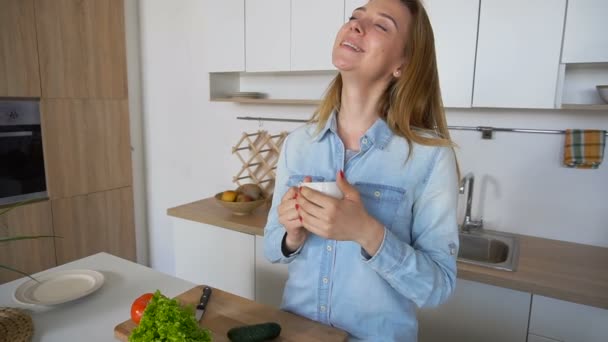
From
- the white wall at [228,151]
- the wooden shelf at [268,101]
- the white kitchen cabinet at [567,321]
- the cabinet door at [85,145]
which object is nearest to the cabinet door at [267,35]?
the wooden shelf at [268,101]

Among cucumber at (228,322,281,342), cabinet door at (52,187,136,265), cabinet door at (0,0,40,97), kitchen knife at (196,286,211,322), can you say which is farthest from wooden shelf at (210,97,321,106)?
cucumber at (228,322,281,342)

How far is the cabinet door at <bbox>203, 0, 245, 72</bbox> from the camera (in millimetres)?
2059

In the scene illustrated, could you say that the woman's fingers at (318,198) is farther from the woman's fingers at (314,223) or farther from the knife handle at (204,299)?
the knife handle at (204,299)

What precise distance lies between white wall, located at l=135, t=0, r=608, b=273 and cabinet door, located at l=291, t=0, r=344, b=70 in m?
0.39

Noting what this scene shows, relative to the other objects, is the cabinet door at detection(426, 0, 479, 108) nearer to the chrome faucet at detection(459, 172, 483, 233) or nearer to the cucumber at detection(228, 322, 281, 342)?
the chrome faucet at detection(459, 172, 483, 233)

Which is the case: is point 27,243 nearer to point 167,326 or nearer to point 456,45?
point 167,326

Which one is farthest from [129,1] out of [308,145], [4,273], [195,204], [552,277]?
[552,277]

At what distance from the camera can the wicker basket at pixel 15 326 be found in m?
0.82

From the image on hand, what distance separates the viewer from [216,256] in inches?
79.3

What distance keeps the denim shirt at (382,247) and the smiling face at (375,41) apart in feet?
0.44

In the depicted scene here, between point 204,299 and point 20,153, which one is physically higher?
point 20,153

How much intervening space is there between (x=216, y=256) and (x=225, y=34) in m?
1.15

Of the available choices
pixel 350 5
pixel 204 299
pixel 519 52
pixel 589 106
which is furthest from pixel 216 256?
pixel 589 106

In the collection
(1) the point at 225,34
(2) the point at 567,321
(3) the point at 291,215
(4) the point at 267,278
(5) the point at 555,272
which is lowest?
(4) the point at 267,278
